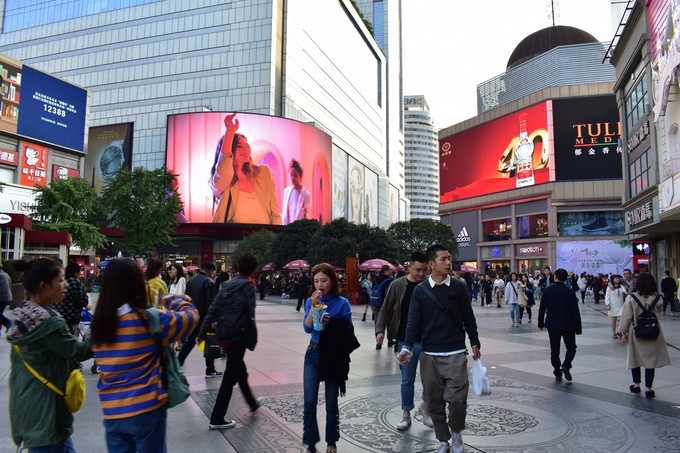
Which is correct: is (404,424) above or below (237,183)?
below

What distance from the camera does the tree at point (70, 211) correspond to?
34031 mm

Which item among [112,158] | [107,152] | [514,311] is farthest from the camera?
[107,152]

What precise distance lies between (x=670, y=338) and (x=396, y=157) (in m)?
129

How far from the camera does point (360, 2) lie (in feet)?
460

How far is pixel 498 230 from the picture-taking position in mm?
65812

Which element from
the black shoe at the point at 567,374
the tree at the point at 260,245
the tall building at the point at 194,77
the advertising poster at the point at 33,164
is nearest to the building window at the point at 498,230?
the tall building at the point at 194,77

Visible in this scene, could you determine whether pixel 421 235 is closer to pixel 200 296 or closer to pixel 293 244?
pixel 293 244

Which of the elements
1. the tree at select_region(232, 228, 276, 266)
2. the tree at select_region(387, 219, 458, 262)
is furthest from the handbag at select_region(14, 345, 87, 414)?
the tree at select_region(387, 219, 458, 262)

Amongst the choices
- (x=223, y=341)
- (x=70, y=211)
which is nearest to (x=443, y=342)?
(x=223, y=341)

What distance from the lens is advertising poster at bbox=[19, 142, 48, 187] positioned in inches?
1772

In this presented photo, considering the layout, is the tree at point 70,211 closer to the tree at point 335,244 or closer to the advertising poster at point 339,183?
the tree at point 335,244

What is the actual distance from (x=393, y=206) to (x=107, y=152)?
215 feet

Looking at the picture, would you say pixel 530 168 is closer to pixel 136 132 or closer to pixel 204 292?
pixel 136 132

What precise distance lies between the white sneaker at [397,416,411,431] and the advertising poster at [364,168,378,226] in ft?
272
